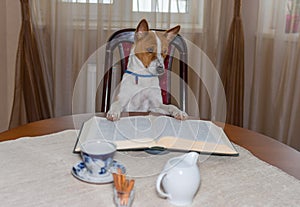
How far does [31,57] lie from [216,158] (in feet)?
5.54

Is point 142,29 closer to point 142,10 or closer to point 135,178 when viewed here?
point 135,178

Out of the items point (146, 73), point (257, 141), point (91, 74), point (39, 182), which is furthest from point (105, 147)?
point (91, 74)

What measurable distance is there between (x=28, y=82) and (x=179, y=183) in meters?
1.88

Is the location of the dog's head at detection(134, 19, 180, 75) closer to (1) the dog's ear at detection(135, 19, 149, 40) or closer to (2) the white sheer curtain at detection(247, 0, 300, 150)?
(1) the dog's ear at detection(135, 19, 149, 40)

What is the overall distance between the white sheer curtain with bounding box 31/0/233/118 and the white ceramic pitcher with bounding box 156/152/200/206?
5.08 feet

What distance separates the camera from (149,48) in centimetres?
144

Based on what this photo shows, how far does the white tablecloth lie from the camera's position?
35.4 inches

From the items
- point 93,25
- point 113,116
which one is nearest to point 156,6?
point 93,25

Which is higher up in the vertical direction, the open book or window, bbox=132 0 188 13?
window, bbox=132 0 188 13

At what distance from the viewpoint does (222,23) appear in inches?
102

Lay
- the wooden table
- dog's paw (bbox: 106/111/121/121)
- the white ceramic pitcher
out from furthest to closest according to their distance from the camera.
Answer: dog's paw (bbox: 106/111/121/121) → the wooden table → the white ceramic pitcher

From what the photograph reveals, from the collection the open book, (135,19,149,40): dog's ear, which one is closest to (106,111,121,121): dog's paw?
the open book

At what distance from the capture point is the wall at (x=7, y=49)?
8.27 ft

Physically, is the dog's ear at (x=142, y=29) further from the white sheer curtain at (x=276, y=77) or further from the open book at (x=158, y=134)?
the white sheer curtain at (x=276, y=77)
